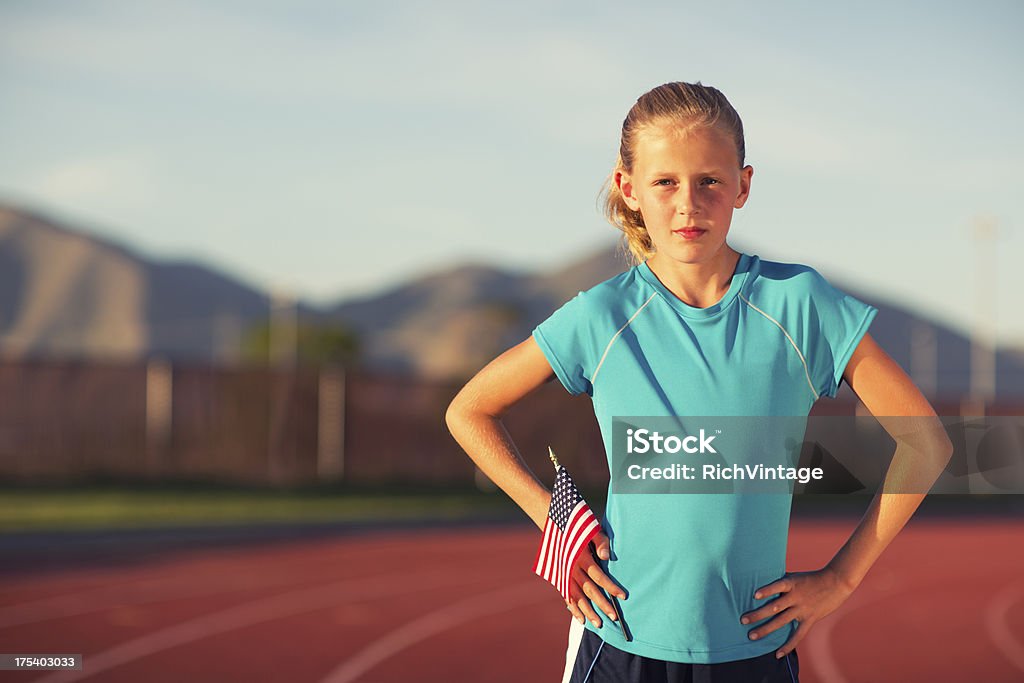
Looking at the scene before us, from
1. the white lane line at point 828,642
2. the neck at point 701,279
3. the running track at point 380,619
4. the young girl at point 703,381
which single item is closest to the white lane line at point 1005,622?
the running track at point 380,619

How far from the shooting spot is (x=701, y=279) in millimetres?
2299

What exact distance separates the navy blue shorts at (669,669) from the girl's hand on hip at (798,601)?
3 centimetres

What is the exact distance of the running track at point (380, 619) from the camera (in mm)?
9086

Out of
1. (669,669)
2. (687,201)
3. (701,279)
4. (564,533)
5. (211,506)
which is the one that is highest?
(687,201)

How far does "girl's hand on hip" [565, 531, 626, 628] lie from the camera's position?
224 centimetres

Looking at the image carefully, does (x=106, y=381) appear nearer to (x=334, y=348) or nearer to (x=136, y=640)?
(x=136, y=640)

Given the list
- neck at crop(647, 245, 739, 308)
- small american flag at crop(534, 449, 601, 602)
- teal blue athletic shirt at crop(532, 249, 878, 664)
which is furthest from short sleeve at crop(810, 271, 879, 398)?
small american flag at crop(534, 449, 601, 602)

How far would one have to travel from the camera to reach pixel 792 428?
87.0 inches

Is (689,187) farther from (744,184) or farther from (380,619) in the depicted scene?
(380,619)

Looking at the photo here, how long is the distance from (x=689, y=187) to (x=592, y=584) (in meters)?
0.71

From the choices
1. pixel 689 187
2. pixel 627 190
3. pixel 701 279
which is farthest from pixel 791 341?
pixel 627 190

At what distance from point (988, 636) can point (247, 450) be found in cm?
1644

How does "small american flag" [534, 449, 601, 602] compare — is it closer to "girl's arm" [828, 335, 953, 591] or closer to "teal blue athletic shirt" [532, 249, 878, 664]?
"teal blue athletic shirt" [532, 249, 878, 664]

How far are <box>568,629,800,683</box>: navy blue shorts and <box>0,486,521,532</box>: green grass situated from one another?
1489 centimetres
